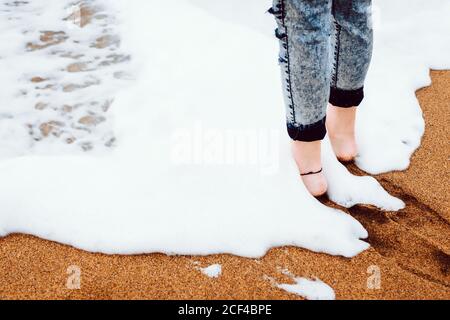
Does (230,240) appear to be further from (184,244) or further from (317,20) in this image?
(317,20)

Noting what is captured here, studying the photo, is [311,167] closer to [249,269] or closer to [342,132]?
[342,132]

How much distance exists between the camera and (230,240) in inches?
54.4

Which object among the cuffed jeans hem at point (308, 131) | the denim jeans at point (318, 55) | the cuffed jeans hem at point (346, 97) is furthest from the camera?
the cuffed jeans hem at point (346, 97)

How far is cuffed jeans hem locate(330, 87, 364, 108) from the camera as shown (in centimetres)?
151

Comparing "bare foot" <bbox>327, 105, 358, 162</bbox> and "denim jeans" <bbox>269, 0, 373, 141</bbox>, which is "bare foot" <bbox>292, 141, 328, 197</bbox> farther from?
"bare foot" <bbox>327, 105, 358, 162</bbox>

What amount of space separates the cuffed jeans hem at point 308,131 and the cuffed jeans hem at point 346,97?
17 cm

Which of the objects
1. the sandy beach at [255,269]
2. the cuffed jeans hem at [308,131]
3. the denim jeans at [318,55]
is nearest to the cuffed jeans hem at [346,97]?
the denim jeans at [318,55]

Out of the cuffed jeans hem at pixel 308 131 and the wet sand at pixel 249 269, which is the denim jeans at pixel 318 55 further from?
the wet sand at pixel 249 269

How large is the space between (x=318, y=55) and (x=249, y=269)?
647mm

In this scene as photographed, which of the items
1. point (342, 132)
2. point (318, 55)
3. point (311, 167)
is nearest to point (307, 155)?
point (311, 167)

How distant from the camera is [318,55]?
126 centimetres

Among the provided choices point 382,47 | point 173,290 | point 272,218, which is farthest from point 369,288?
point 382,47

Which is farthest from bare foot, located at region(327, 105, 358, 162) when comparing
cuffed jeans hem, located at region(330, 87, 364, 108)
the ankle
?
the ankle

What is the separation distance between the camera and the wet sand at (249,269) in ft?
4.00
